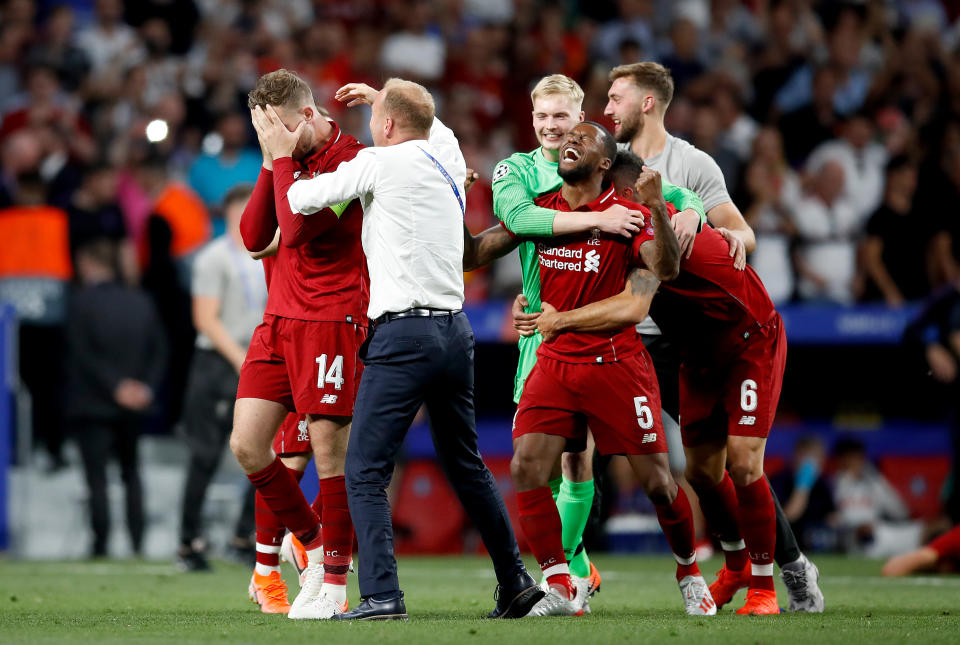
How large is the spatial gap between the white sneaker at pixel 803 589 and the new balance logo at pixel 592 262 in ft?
6.45

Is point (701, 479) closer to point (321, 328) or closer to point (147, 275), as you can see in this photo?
point (321, 328)

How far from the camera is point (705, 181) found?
26.3ft

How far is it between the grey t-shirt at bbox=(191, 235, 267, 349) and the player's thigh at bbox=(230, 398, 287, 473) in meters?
3.76

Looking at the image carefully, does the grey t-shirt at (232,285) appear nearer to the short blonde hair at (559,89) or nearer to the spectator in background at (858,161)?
the short blonde hair at (559,89)

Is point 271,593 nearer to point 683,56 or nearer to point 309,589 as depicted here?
point 309,589

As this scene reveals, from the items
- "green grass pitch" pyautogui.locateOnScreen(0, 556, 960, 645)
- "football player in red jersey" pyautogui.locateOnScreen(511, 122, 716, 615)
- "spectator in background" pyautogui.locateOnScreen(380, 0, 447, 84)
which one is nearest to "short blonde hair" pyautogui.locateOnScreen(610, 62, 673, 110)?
"football player in red jersey" pyautogui.locateOnScreen(511, 122, 716, 615)

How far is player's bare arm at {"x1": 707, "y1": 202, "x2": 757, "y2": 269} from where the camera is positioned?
23.7 ft

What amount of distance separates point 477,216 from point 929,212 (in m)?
4.50

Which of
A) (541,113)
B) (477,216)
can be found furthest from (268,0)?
(541,113)

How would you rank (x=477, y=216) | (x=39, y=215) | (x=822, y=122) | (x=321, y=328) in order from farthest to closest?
1. (x=822, y=122)
2. (x=477, y=216)
3. (x=39, y=215)
4. (x=321, y=328)

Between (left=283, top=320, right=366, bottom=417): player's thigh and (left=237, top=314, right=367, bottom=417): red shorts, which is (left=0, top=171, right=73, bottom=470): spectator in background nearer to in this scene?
(left=237, top=314, right=367, bottom=417): red shorts

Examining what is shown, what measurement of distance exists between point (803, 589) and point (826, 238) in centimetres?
747

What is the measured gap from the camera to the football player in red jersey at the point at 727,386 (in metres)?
7.21

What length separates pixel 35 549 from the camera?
505 inches
